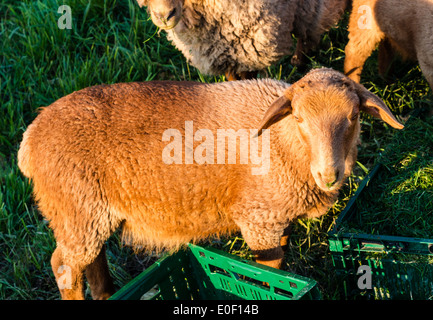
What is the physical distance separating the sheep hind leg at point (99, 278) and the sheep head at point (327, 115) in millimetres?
1435

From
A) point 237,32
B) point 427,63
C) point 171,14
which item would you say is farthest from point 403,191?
point 171,14

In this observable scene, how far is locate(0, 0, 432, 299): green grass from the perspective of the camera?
381 cm

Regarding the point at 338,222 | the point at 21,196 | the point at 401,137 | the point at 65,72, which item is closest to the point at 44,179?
the point at 21,196

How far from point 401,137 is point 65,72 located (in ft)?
9.99

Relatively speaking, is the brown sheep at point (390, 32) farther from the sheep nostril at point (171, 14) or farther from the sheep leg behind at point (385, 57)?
the sheep nostril at point (171, 14)

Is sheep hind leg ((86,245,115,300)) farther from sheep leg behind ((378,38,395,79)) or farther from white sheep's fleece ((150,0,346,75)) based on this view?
sheep leg behind ((378,38,395,79))

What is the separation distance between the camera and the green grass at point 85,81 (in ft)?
12.5

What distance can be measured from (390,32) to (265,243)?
2214mm

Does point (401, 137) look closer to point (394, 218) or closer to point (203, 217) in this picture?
point (394, 218)

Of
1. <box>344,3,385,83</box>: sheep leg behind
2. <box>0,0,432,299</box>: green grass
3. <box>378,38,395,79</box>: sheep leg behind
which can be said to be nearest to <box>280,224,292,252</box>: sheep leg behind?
<box>0,0,432,299</box>: green grass

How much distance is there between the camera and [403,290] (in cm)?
295

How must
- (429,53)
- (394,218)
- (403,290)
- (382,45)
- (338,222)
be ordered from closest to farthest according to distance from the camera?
(403,290)
(338,222)
(394,218)
(429,53)
(382,45)

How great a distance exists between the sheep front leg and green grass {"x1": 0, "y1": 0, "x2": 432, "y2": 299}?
1.70 feet

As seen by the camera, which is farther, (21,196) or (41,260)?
(21,196)
